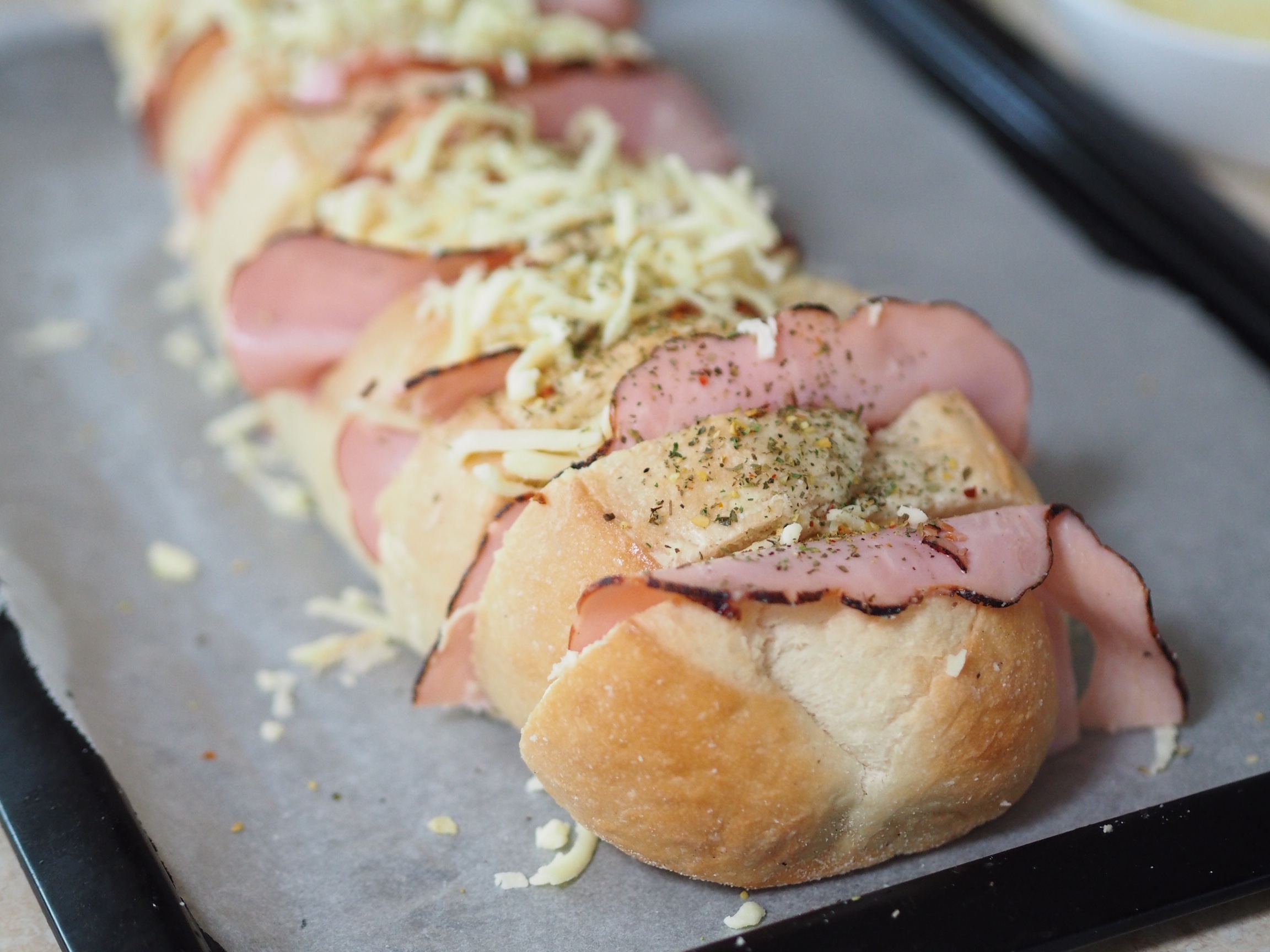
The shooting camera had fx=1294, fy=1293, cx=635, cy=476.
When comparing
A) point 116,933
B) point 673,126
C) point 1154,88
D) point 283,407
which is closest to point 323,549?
point 283,407

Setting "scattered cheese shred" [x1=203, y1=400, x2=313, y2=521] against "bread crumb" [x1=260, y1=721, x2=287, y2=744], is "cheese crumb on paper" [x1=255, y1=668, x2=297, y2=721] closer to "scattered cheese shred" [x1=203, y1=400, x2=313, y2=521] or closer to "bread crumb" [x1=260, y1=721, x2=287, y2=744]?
"bread crumb" [x1=260, y1=721, x2=287, y2=744]

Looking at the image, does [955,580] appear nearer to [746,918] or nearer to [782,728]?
[782,728]

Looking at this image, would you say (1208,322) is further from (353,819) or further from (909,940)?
(353,819)

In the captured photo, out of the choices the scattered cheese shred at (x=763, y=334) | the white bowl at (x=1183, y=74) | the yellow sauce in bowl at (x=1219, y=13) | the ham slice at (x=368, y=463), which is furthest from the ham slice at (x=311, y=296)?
the yellow sauce in bowl at (x=1219, y=13)

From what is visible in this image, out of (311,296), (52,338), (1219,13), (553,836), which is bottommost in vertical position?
(52,338)

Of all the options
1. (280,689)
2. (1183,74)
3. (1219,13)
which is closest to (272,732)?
(280,689)

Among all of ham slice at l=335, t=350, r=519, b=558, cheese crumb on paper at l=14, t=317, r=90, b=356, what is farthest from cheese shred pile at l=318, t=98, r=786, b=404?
cheese crumb on paper at l=14, t=317, r=90, b=356

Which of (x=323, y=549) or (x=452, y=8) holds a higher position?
(x=452, y=8)
